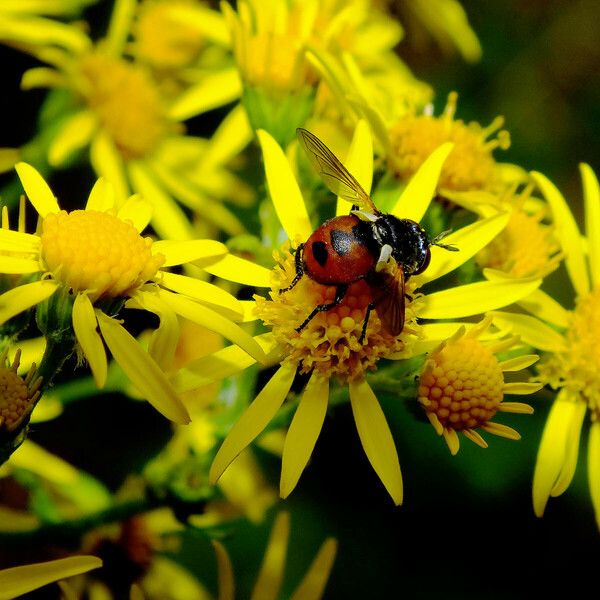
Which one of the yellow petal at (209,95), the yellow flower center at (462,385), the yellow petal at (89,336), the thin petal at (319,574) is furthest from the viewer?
the yellow petal at (209,95)

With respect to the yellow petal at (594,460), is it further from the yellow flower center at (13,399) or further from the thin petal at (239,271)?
the yellow flower center at (13,399)

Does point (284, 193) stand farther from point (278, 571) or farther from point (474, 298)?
point (278, 571)

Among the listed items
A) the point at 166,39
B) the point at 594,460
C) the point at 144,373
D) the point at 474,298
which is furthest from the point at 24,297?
the point at 166,39

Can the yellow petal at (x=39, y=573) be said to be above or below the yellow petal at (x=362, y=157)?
below

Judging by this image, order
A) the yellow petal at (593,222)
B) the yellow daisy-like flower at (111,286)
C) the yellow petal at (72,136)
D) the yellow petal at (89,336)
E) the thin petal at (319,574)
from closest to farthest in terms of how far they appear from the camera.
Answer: the yellow petal at (89,336)
the yellow daisy-like flower at (111,286)
the thin petal at (319,574)
the yellow petal at (593,222)
the yellow petal at (72,136)

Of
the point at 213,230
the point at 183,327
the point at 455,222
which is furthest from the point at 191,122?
the point at 455,222

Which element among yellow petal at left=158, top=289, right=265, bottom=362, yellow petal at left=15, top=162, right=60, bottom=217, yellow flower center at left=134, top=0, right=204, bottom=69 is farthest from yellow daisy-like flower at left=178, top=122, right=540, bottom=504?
yellow flower center at left=134, top=0, right=204, bottom=69

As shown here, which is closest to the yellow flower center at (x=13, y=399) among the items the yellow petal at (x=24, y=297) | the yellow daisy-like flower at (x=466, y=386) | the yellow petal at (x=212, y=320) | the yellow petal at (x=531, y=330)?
the yellow petal at (x=24, y=297)
